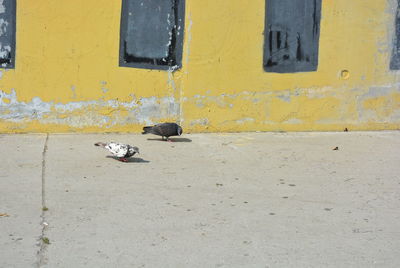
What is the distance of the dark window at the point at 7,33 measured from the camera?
7.29m

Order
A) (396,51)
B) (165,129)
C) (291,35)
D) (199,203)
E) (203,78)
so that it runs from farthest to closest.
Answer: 1. (396,51)
2. (291,35)
3. (203,78)
4. (165,129)
5. (199,203)

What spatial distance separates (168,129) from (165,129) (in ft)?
0.12

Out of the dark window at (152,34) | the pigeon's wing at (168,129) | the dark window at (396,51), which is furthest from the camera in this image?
the dark window at (396,51)

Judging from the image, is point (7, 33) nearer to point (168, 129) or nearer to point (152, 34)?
point (152, 34)

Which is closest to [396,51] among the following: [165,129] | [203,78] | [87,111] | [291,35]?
[291,35]

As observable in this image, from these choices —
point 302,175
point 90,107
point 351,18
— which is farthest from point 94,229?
point 351,18

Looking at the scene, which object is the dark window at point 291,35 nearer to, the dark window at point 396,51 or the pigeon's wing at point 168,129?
the dark window at point 396,51

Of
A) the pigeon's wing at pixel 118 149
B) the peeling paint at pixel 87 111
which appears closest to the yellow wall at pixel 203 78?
the peeling paint at pixel 87 111

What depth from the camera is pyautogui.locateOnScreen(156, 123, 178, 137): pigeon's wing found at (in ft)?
23.7

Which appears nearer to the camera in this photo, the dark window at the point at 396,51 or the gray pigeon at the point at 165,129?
the gray pigeon at the point at 165,129

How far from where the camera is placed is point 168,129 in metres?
7.26

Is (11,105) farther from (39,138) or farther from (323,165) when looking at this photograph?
(323,165)

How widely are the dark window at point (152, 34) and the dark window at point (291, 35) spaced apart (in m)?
1.17

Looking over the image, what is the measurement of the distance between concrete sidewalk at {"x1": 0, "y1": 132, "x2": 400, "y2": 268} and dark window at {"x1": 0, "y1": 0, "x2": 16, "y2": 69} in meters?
0.92
